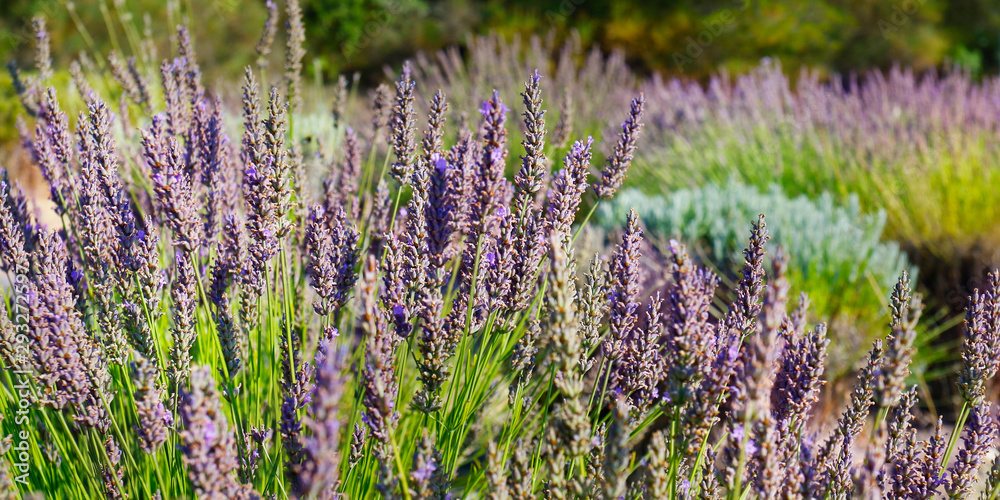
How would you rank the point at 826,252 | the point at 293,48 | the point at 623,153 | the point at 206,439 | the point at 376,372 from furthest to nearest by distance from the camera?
the point at 826,252, the point at 293,48, the point at 623,153, the point at 376,372, the point at 206,439

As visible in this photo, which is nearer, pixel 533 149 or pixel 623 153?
pixel 533 149

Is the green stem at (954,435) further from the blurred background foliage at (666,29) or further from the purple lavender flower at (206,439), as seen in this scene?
the blurred background foliage at (666,29)

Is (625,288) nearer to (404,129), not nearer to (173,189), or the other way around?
(404,129)

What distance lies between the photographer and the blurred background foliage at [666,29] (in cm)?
1313

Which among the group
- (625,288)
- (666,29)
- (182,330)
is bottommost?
(182,330)

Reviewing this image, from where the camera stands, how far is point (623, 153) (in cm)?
150

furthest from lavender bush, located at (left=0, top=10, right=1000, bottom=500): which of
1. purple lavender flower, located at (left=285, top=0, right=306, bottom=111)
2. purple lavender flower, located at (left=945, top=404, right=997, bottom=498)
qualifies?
purple lavender flower, located at (left=285, top=0, right=306, bottom=111)

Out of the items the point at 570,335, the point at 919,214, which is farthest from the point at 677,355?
the point at 919,214

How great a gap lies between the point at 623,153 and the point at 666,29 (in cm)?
1301

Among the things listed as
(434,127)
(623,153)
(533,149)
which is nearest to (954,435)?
(623,153)

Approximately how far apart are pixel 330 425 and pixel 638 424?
0.88m

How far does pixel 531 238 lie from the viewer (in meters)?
1.32

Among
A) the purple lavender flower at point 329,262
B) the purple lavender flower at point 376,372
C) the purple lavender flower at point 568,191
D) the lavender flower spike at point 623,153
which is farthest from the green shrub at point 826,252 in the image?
the purple lavender flower at point 376,372

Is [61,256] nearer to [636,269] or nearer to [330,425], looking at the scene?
[330,425]
